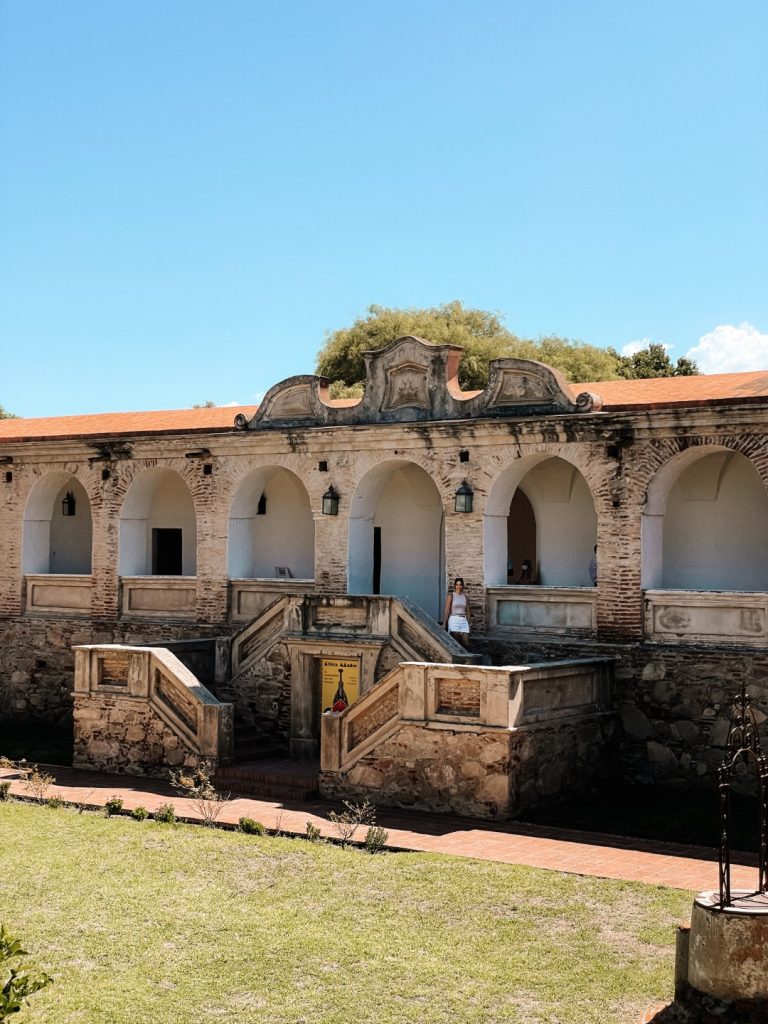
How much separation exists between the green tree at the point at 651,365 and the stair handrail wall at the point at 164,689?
34091mm

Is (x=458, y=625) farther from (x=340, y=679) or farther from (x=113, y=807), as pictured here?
(x=113, y=807)

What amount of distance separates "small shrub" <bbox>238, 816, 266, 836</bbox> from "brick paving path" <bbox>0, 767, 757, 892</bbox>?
0.34 metres

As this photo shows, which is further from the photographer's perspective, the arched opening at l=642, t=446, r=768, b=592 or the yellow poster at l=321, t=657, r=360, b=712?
the yellow poster at l=321, t=657, r=360, b=712

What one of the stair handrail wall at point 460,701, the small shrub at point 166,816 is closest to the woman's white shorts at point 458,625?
the stair handrail wall at point 460,701

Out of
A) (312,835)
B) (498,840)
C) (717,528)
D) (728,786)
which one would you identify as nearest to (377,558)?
(717,528)

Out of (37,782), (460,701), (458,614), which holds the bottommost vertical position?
(37,782)

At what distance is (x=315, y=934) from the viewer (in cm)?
1195

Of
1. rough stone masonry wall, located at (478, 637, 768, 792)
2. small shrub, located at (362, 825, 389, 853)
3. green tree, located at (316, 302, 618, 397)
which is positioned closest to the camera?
small shrub, located at (362, 825, 389, 853)

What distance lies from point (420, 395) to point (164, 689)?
20.8 ft

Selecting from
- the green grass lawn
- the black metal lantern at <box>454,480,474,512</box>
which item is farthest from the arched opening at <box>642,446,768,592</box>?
the green grass lawn

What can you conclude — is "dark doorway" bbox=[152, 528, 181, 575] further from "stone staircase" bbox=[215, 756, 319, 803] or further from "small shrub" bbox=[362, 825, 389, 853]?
Result: "small shrub" bbox=[362, 825, 389, 853]

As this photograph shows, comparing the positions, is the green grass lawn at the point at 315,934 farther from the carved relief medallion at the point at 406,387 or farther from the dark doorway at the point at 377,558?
the dark doorway at the point at 377,558

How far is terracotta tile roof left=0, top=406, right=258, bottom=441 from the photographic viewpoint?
2497cm

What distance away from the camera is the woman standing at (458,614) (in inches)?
824
